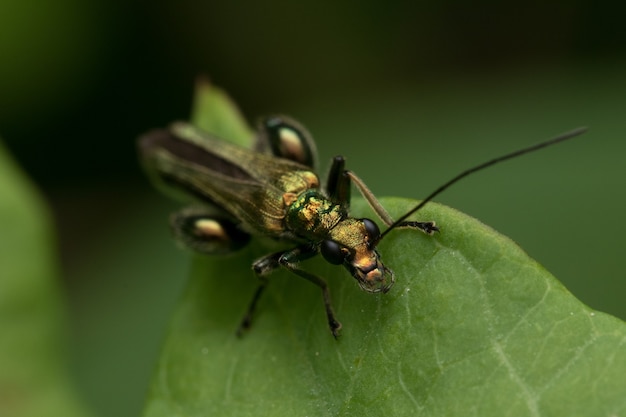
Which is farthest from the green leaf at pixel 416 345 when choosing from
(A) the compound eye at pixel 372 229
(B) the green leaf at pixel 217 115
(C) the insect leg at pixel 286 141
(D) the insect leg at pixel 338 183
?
(B) the green leaf at pixel 217 115

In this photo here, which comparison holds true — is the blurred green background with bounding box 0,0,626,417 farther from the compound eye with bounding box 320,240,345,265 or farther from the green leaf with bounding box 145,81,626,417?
the green leaf with bounding box 145,81,626,417

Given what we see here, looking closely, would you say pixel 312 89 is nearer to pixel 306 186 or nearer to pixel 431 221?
pixel 306 186

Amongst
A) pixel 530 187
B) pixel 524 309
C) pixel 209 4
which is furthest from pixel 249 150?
pixel 209 4

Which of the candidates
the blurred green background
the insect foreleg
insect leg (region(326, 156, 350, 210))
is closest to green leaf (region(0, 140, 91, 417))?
the blurred green background

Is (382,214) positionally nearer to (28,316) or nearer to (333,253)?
(333,253)

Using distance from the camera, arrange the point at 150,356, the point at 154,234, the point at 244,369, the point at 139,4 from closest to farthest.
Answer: the point at 244,369 → the point at 150,356 → the point at 154,234 → the point at 139,4

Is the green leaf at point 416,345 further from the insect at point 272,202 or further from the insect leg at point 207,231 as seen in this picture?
the insect leg at point 207,231
